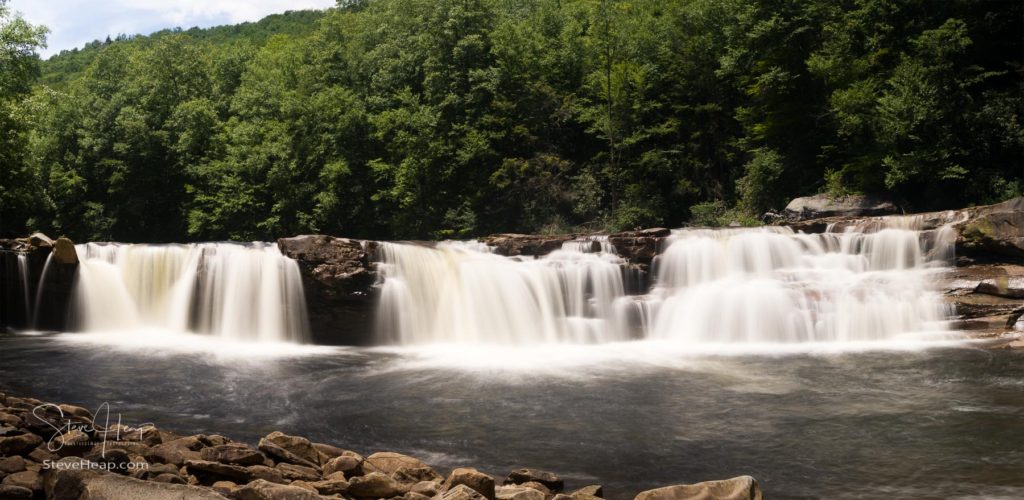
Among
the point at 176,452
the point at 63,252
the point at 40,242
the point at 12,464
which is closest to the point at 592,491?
the point at 176,452

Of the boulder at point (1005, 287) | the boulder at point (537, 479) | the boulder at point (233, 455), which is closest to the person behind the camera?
the boulder at point (233, 455)

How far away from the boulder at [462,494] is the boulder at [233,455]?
96.2 inches

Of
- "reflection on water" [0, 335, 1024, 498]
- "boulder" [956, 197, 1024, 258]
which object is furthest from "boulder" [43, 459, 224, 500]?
"boulder" [956, 197, 1024, 258]

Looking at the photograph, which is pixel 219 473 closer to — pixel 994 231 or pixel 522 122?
pixel 994 231

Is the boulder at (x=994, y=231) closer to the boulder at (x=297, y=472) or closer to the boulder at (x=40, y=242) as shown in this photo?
the boulder at (x=297, y=472)

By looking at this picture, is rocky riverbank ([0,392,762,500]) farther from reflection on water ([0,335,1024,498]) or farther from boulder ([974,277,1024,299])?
boulder ([974,277,1024,299])

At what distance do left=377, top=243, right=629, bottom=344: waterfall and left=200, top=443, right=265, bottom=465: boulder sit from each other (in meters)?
13.5

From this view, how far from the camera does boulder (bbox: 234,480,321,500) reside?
24.0 ft

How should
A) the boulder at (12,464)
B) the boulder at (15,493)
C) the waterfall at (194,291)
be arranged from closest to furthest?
the boulder at (15,493) < the boulder at (12,464) < the waterfall at (194,291)

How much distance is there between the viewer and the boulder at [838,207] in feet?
98.4

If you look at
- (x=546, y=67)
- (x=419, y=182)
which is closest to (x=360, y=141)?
(x=419, y=182)

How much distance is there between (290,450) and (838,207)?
26.4 meters

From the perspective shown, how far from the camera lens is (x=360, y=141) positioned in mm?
43875

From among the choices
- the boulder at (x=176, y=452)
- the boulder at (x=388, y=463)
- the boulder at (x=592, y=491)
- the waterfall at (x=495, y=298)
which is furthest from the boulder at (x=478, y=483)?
the waterfall at (x=495, y=298)
